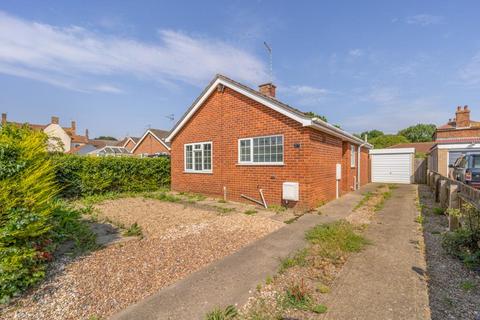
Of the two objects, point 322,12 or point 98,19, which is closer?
point 98,19

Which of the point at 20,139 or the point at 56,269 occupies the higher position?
the point at 20,139

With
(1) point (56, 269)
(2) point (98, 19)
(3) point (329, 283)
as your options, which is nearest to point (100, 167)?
(2) point (98, 19)

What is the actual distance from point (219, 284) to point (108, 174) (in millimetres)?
10815

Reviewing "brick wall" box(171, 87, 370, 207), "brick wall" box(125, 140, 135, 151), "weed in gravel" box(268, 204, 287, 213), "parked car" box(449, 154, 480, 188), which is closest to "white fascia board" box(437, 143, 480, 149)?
"parked car" box(449, 154, 480, 188)

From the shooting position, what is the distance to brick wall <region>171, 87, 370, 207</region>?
7.83 m

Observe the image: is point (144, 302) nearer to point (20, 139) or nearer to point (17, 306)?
point (17, 306)

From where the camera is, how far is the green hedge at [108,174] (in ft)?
35.9

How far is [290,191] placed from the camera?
7.82 metres

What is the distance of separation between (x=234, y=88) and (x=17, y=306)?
8635mm

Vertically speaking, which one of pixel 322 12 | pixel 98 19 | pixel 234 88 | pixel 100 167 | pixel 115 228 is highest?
pixel 322 12

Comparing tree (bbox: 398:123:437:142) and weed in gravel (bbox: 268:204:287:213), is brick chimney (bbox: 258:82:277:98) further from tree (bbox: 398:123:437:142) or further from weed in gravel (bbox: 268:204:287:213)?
tree (bbox: 398:123:437:142)

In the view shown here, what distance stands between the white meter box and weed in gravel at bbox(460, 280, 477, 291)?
4.59 meters

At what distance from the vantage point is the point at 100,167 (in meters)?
11.9

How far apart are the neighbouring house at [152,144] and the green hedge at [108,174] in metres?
14.8
